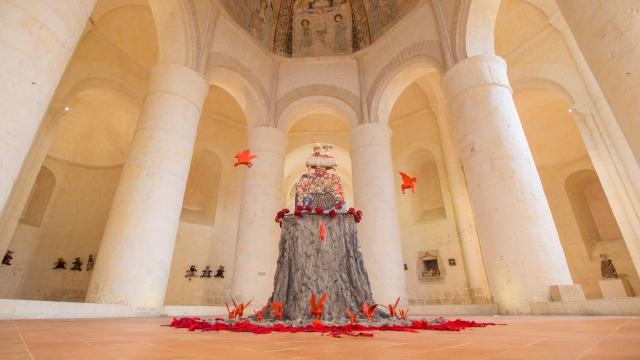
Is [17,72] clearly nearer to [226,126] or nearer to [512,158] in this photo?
[512,158]

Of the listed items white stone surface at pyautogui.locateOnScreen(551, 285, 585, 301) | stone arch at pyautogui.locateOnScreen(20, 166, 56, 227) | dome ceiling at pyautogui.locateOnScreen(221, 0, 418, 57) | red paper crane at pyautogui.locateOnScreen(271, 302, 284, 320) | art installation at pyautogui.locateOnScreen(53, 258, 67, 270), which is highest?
dome ceiling at pyautogui.locateOnScreen(221, 0, 418, 57)

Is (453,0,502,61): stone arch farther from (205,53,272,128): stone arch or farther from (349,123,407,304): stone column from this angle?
(205,53,272,128): stone arch

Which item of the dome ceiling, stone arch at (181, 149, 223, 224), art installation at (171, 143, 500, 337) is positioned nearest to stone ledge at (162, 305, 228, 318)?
art installation at (171, 143, 500, 337)

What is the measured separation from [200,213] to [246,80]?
18.2ft

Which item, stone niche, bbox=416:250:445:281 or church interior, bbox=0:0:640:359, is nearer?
church interior, bbox=0:0:640:359

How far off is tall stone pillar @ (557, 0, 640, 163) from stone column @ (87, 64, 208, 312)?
689cm

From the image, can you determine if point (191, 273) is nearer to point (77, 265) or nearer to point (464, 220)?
point (77, 265)

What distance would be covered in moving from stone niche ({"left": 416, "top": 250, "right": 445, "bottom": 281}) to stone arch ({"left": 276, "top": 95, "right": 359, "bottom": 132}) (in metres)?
5.39

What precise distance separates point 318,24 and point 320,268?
472 inches

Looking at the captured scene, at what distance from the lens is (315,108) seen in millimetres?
11594

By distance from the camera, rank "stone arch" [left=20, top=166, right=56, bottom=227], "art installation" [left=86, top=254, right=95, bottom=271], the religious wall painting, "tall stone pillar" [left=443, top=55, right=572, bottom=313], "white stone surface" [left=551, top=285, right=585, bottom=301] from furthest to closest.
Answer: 1. the religious wall painting
2. "art installation" [left=86, top=254, right=95, bottom=271]
3. "stone arch" [left=20, top=166, right=56, bottom=227]
4. "tall stone pillar" [left=443, top=55, right=572, bottom=313]
5. "white stone surface" [left=551, top=285, right=585, bottom=301]

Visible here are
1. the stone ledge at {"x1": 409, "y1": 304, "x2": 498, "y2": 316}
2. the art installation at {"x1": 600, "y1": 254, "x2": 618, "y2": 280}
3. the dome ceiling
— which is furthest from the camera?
the dome ceiling

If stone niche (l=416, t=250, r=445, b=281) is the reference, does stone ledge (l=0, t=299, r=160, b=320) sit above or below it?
below

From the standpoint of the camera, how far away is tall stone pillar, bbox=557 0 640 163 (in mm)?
2768
